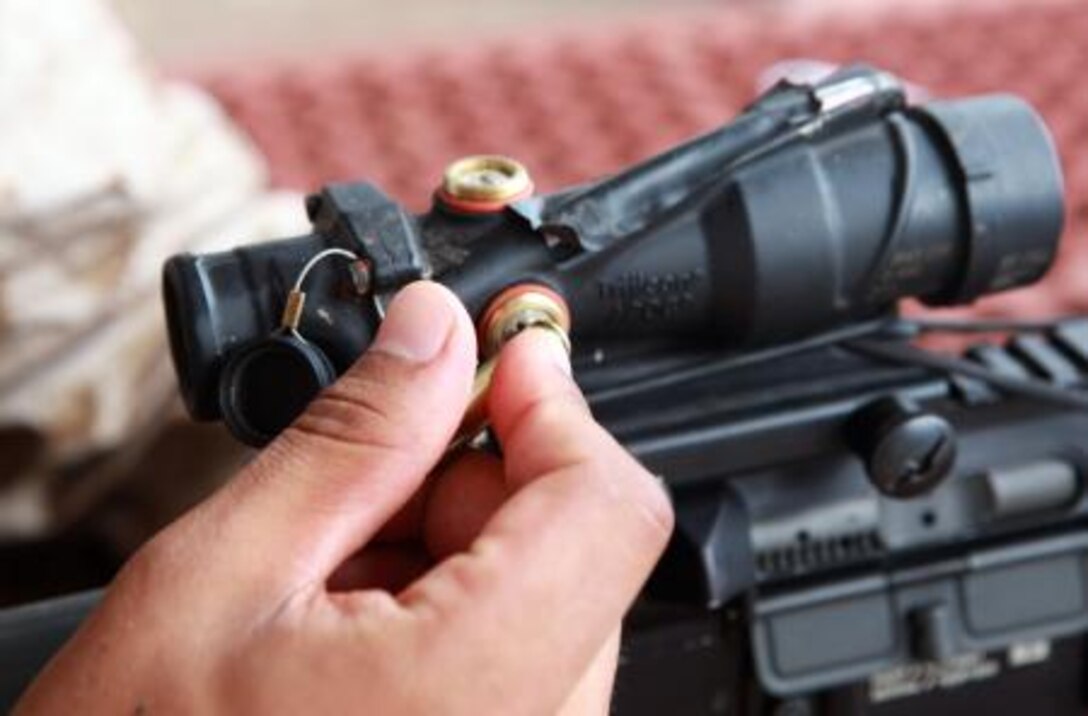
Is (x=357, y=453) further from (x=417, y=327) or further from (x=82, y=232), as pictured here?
(x=82, y=232)

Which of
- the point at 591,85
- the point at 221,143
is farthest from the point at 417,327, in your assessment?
the point at 591,85

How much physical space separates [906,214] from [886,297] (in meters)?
0.04

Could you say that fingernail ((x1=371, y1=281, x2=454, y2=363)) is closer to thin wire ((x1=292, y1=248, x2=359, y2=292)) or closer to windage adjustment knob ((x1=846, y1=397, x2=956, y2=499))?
thin wire ((x1=292, y1=248, x2=359, y2=292))

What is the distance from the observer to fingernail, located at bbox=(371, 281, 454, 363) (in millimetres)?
566

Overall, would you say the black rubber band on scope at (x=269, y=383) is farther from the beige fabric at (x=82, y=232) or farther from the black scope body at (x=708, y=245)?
the beige fabric at (x=82, y=232)

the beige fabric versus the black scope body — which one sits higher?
the black scope body

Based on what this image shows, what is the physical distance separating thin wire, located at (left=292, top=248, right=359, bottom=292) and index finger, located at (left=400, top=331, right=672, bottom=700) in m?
0.09

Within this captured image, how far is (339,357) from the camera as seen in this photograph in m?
0.63

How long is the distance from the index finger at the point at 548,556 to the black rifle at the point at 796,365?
0.09m

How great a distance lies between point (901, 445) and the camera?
28.5 inches

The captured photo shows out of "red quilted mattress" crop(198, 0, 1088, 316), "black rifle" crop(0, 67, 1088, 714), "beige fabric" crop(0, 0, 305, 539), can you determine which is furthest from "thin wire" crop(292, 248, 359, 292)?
"red quilted mattress" crop(198, 0, 1088, 316)

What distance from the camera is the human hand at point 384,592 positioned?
519mm

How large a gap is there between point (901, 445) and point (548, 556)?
0.24m

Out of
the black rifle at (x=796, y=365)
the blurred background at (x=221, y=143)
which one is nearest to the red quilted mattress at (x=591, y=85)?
the blurred background at (x=221, y=143)
